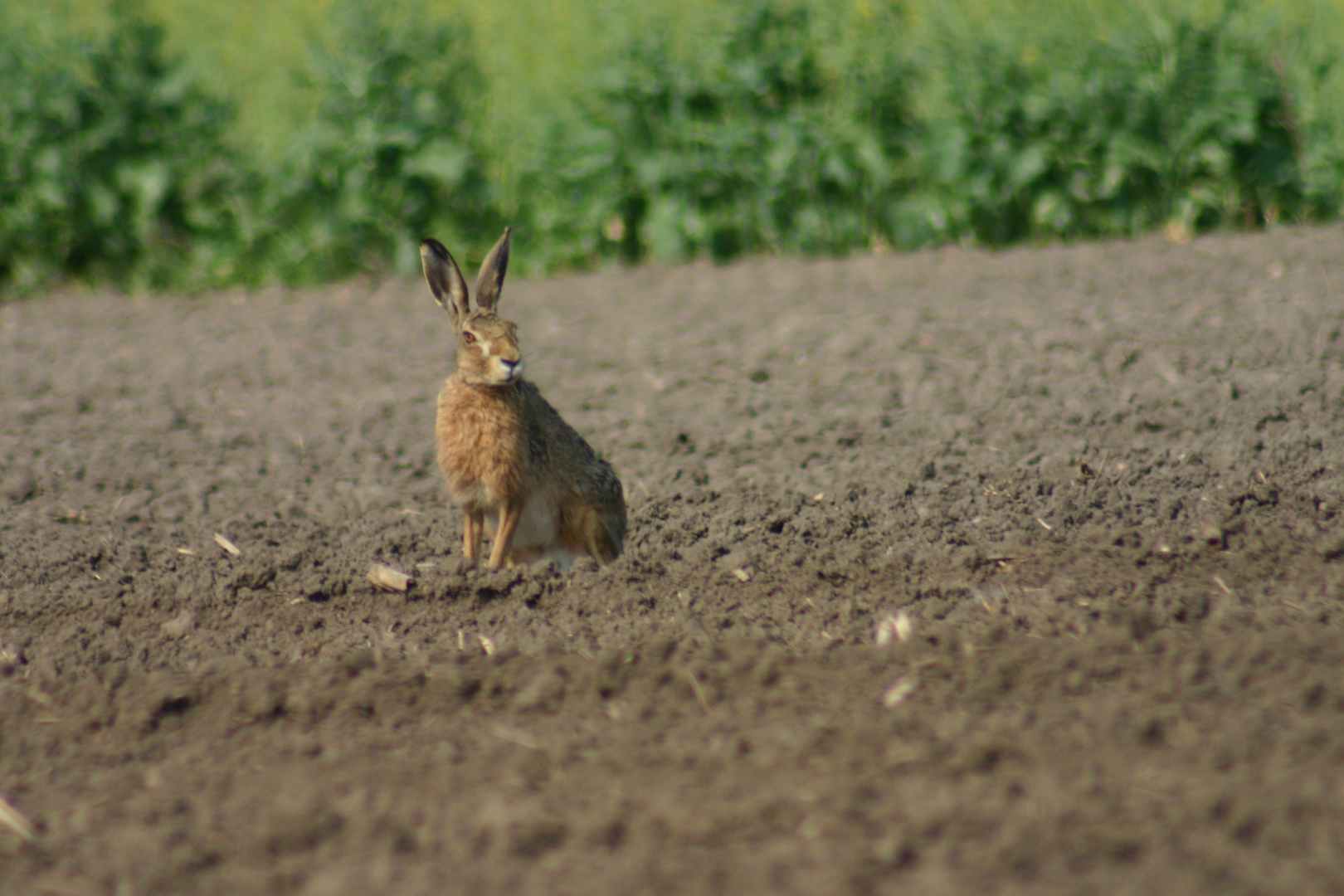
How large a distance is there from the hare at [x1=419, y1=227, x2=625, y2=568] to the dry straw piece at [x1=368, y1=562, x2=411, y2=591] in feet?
0.88

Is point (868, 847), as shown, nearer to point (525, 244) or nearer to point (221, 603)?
point (221, 603)

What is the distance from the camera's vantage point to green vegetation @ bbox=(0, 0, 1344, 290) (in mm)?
7715

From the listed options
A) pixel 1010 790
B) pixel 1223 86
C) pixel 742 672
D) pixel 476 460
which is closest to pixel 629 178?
pixel 1223 86

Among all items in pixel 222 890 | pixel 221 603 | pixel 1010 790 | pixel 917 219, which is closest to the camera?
pixel 222 890

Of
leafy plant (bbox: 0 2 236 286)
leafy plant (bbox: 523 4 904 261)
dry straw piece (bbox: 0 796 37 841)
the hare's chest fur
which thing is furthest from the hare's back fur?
leafy plant (bbox: 0 2 236 286)

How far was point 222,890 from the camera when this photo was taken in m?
2.36

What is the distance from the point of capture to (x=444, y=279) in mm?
3969

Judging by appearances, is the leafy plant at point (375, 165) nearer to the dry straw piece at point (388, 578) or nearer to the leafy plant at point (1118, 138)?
the leafy plant at point (1118, 138)

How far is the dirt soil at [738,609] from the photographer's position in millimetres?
2436

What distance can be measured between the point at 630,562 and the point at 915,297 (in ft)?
11.0

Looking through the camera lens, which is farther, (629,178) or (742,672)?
(629,178)

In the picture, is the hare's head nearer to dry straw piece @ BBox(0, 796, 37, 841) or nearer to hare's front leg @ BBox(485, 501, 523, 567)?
hare's front leg @ BBox(485, 501, 523, 567)

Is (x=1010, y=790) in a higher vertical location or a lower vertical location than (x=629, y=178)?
lower

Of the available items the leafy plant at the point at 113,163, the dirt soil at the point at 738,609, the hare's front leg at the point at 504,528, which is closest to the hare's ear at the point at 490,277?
the hare's front leg at the point at 504,528
